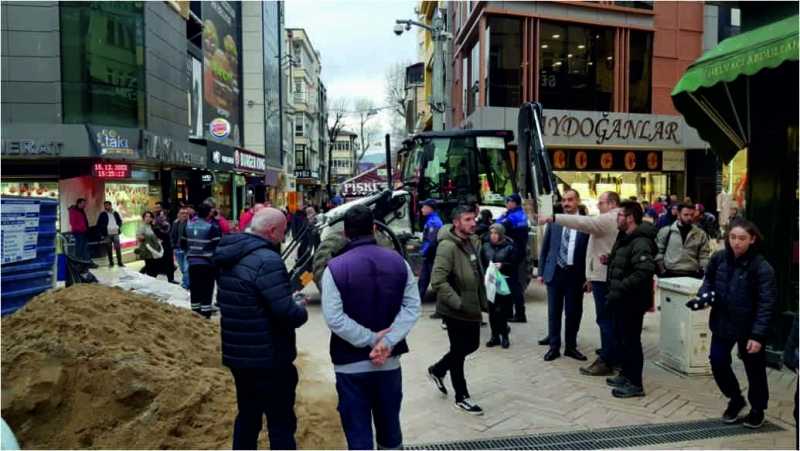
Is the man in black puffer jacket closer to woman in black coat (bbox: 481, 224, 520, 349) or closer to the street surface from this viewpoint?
the street surface

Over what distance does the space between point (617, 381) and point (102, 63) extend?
1833 centimetres

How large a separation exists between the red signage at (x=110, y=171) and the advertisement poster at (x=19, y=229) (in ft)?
37.8

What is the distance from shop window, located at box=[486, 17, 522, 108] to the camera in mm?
20031

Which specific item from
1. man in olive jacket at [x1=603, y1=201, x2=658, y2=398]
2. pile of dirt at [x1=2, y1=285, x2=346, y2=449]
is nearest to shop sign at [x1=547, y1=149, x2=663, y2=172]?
man in olive jacket at [x1=603, y1=201, x2=658, y2=398]

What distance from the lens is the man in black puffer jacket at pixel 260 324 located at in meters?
3.41

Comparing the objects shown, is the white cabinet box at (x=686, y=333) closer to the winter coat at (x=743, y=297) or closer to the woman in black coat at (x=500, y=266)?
the winter coat at (x=743, y=297)

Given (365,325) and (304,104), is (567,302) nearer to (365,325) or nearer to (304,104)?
(365,325)

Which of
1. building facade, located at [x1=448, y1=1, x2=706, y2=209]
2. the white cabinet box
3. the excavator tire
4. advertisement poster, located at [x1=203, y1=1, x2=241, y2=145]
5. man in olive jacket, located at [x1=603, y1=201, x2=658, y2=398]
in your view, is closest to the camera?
man in olive jacket, located at [x1=603, y1=201, x2=658, y2=398]

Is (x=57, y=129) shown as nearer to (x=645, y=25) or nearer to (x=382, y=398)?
(x=382, y=398)

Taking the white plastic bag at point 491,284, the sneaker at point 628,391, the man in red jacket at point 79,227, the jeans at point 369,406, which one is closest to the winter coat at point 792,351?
the sneaker at point 628,391

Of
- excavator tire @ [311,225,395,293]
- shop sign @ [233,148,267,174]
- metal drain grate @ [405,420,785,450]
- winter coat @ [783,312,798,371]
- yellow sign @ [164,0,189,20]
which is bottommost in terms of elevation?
metal drain grate @ [405,420,785,450]

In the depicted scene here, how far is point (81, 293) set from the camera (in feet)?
19.2

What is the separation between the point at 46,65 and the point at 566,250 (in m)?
Result: 17.3

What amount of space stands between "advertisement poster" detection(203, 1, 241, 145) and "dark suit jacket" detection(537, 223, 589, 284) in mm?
26892
